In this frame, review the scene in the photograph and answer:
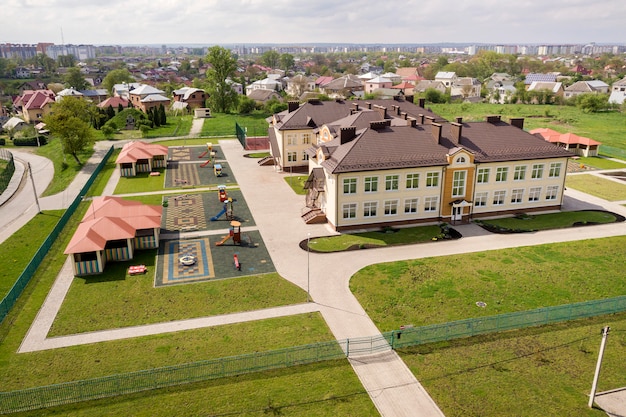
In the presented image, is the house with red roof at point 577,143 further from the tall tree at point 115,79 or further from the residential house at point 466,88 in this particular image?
the tall tree at point 115,79

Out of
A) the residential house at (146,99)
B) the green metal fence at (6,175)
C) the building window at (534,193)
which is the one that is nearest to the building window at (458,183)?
the building window at (534,193)

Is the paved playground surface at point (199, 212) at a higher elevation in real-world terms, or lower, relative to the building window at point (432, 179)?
lower

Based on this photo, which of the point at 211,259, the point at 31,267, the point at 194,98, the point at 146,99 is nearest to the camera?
the point at 31,267

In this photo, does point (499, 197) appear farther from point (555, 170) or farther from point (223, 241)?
point (223, 241)

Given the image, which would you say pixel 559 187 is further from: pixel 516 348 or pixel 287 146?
pixel 287 146

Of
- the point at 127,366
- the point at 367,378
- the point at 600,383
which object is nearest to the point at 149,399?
the point at 127,366

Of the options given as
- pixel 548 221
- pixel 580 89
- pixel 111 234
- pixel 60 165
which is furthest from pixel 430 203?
pixel 580 89

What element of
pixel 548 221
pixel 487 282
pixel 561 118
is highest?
pixel 561 118
